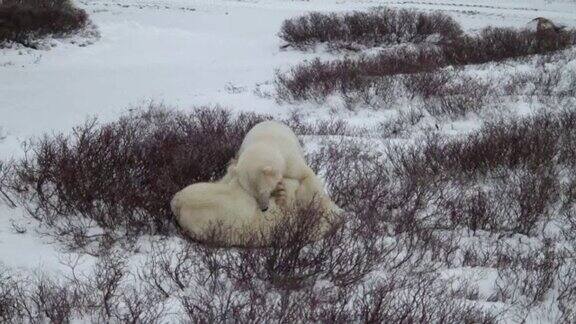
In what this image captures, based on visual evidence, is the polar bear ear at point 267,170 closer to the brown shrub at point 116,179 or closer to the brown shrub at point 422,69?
the brown shrub at point 116,179

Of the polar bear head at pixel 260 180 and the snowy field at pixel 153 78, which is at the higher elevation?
the polar bear head at pixel 260 180

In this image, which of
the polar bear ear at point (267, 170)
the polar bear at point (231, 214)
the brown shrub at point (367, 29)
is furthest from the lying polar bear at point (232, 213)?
the brown shrub at point (367, 29)

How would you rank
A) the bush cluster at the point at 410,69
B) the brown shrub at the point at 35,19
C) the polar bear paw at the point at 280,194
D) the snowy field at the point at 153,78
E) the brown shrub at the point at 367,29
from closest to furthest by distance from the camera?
the polar bear paw at the point at 280,194 < the snowy field at the point at 153,78 < the bush cluster at the point at 410,69 < the brown shrub at the point at 35,19 < the brown shrub at the point at 367,29

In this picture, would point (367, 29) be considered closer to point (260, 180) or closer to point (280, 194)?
point (280, 194)

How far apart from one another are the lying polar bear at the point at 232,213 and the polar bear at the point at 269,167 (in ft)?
0.27

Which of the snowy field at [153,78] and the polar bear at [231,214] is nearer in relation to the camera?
the polar bear at [231,214]

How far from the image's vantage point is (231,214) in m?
3.12

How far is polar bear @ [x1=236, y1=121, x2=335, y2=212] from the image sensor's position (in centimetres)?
305

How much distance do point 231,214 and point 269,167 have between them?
0.40 m

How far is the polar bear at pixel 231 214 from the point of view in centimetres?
309

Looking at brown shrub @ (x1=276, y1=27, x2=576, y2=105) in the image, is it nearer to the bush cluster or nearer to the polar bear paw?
the bush cluster

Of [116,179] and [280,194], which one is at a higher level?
[280,194]

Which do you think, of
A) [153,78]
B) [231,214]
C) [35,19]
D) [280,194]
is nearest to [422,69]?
[153,78]

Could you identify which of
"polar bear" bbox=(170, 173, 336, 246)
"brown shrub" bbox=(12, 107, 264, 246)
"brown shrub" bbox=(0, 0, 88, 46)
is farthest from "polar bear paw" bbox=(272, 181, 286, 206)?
"brown shrub" bbox=(0, 0, 88, 46)
